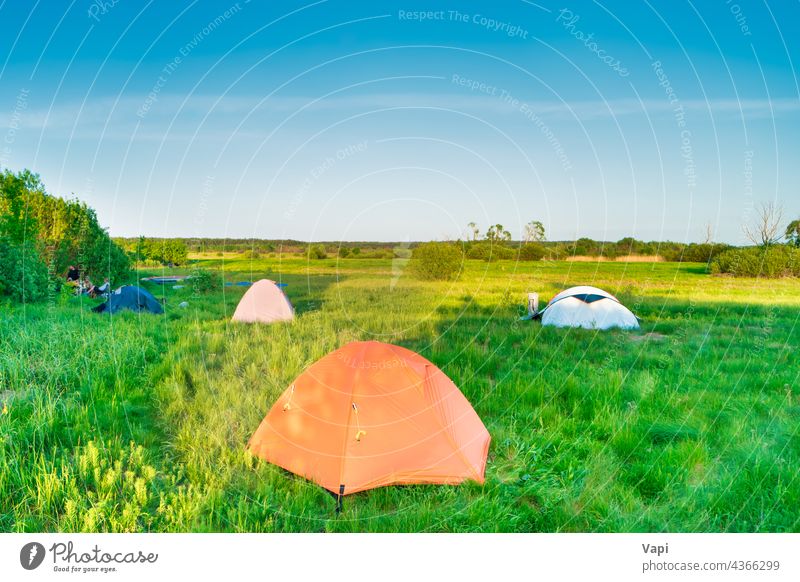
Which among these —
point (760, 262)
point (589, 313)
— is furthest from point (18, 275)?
point (760, 262)

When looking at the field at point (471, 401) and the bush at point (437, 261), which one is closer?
the field at point (471, 401)

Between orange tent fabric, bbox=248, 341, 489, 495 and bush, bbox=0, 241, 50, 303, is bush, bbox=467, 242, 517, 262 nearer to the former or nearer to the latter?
bush, bbox=0, 241, 50, 303

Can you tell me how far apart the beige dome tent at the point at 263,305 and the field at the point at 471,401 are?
4.19ft

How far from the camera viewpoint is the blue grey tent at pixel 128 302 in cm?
1859

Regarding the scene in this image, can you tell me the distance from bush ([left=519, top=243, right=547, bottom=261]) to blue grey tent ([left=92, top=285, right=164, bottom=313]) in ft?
82.6

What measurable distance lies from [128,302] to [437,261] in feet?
52.3

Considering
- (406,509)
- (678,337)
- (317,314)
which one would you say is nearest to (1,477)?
(406,509)

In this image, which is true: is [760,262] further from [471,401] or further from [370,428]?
[370,428]

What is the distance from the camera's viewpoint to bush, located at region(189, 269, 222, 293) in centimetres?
2616

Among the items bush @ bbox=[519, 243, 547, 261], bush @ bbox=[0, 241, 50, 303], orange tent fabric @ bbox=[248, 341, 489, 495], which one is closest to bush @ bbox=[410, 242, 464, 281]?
bush @ bbox=[519, 243, 547, 261]

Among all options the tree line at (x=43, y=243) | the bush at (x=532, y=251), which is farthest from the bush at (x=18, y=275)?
the bush at (x=532, y=251)

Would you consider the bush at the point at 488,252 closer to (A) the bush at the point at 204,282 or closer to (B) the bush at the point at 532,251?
(B) the bush at the point at 532,251

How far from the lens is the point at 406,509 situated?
Answer: 5195 millimetres

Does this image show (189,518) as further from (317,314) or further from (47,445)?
(317,314)
